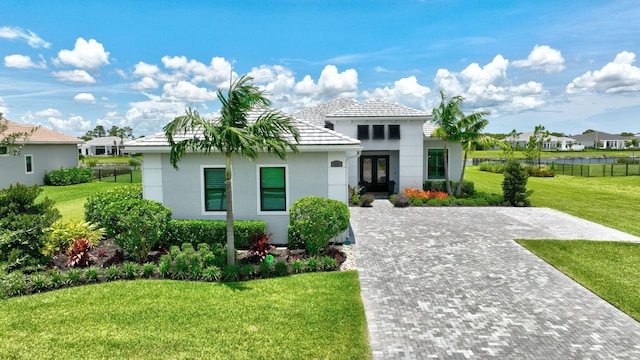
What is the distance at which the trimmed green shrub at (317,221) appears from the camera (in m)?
10.5

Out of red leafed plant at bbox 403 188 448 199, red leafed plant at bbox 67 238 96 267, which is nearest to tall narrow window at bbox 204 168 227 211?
red leafed plant at bbox 67 238 96 267

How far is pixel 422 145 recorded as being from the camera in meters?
23.1

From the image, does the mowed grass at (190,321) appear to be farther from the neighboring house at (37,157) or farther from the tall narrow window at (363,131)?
the neighboring house at (37,157)

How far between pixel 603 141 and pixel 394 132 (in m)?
118

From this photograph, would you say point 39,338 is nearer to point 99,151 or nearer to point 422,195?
point 422,195

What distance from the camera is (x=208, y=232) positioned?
37.8 ft

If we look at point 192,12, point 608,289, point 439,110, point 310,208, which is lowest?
point 608,289

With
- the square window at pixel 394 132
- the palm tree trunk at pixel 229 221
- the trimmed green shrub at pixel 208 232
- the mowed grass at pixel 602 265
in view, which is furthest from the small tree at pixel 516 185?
the palm tree trunk at pixel 229 221

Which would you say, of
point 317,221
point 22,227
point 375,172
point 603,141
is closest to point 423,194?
point 375,172

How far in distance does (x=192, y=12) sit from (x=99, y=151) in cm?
8899

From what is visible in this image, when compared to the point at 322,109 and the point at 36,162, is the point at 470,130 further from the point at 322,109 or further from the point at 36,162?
the point at 36,162

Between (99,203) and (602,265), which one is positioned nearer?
(602,265)

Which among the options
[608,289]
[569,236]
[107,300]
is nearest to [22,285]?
[107,300]

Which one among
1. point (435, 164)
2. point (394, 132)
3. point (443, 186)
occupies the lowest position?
point (443, 186)
